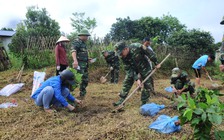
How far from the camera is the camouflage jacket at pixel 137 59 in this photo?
4574 millimetres

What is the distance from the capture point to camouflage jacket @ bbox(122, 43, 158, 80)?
457 centimetres

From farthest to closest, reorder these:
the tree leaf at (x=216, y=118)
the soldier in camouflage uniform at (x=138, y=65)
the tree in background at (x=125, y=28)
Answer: the tree in background at (x=125, y=28) < the soldier in camouflage uniform at (x=138, y=65) < the tree leaf at (x=216, y=118)

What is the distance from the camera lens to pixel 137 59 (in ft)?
15.2

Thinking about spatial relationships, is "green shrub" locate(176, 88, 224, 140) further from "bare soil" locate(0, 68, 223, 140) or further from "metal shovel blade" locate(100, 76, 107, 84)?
"metal shovel blade" locate(100, 76, 107, 84)

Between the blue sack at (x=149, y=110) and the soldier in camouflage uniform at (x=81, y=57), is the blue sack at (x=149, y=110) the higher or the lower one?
the lower one

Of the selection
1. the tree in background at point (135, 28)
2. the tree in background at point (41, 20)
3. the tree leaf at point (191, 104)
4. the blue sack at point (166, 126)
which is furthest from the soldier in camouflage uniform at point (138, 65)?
the tree in background at point (135, 28)

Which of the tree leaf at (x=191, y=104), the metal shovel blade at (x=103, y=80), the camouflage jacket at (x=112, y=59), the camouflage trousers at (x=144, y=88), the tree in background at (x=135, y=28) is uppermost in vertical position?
the tree in background at (x=135, y=28)

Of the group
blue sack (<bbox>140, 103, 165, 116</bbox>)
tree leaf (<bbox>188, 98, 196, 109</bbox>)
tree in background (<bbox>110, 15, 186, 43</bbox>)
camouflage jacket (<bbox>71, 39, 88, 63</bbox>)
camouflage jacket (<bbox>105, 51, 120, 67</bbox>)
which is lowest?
blue sack (<bbox>140, 103, 165, 116</bbox>)

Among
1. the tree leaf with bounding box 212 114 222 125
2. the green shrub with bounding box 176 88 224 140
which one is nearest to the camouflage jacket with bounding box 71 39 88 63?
the green shrub with bounding box 176 88 224 140

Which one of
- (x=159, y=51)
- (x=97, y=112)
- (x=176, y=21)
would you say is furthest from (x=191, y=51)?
(x=176, y=21)

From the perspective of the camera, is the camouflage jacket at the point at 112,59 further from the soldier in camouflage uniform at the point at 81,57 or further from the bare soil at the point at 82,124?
the bare soil at the point at 82,124

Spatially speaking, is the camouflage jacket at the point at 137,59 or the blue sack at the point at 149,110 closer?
the blue sack at the point at 149,110

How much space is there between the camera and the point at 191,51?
1584cm

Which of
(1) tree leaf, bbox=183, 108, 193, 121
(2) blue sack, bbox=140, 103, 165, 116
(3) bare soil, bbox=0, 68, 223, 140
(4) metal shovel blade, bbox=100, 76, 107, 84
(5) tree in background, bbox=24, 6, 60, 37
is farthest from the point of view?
(5) tree in background, bbox=24, 6, 60, 37
